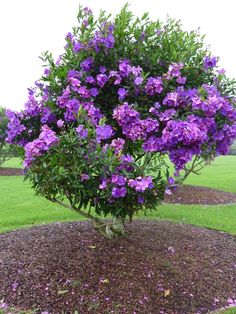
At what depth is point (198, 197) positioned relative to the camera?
10.7 metres

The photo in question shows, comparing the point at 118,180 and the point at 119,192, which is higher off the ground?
the point at 118,180

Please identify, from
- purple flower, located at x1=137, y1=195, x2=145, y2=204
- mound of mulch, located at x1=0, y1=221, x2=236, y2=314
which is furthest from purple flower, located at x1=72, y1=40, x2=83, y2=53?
mound of mulch, located at x1=0, y1=221, x2=236, y2=314

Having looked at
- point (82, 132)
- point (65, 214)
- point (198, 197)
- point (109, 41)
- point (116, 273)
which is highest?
point (109, 41)

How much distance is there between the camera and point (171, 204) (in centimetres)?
983

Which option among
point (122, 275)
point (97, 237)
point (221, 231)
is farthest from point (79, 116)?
point (221, 231)

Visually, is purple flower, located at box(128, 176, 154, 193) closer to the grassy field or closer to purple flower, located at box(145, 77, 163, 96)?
purple flower, located at box(145, 77, 163, 96)

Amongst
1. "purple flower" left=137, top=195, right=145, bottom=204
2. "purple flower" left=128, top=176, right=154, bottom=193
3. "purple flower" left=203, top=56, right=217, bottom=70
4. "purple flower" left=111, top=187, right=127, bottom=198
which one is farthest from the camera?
"purple flower" left=203, top=56, right=217, bottom=70

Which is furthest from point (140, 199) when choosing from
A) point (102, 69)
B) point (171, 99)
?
point (102, 69)

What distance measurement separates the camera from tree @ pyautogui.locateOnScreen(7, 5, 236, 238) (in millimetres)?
3611

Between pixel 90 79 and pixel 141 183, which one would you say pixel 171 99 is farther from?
pixel 141 183

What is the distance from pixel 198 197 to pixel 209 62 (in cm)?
647

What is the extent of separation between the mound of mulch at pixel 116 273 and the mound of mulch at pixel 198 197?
4.30 m

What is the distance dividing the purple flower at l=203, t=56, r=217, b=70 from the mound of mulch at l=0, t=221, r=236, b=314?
2.51 m

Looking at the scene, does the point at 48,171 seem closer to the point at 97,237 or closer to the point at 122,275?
the point at 122,275
